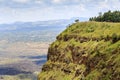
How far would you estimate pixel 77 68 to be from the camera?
324 feet

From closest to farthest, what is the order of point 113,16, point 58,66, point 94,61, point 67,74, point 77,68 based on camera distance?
point 94,61 < point 77,68 < point 67,74 < point 58,66 < point 113,16

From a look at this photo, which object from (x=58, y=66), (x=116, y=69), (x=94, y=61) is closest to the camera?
(x=116, y=69)

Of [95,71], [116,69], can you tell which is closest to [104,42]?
[95,71]

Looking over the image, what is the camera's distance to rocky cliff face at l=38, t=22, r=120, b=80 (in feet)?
230

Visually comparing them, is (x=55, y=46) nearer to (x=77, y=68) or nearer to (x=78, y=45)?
(x=78, y=45)

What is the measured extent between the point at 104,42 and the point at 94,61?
11.6 metres

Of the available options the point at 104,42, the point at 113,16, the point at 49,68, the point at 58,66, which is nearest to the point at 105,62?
the point at 104,42

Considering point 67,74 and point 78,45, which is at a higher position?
point 78,45

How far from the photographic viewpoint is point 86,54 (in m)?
95.9

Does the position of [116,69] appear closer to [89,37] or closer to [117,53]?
[117,53]

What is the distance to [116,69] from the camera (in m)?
62.5

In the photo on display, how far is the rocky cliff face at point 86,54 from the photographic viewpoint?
6999cm

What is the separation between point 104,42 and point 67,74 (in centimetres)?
2235

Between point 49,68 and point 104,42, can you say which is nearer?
point 104,42
